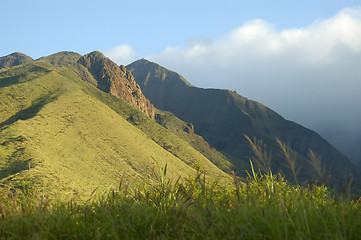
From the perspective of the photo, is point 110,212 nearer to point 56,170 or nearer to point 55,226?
point 55,226

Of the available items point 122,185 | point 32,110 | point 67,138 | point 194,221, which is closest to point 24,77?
point 32,110

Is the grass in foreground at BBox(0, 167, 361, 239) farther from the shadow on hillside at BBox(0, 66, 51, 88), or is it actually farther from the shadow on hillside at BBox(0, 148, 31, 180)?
the shadow on hillside at BBox(0, 66, 51, 88)

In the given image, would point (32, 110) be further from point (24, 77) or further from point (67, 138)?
point (24, 77)

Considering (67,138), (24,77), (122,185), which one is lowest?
(67,138)

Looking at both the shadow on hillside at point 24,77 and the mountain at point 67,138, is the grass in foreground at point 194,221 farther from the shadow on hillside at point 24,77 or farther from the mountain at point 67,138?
the shadow on hillside at point 24,77

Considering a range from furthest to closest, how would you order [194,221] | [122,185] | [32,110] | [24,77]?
[24,77], [32,110], [122,185], [194,221]

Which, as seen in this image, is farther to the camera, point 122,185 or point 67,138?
point 67,138

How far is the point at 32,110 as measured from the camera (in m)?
110

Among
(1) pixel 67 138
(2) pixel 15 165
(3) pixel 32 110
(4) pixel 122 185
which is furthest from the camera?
(3) pixel 32 110

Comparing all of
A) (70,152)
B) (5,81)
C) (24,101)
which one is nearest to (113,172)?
(70,152)

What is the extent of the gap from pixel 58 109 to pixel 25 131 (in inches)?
1021

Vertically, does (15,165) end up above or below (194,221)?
below

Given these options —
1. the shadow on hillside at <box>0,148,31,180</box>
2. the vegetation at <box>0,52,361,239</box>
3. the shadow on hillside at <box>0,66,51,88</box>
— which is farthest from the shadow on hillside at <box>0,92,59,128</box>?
the shadow on hillside at <box>0,148,31,180</box>

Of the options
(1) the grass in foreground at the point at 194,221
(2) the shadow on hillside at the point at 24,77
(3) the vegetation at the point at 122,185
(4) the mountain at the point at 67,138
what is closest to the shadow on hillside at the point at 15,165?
(4) the mountain at the point at 67,138
